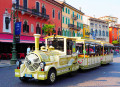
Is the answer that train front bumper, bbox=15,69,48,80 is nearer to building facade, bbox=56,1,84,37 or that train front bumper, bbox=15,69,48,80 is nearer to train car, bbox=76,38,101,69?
train car, bbox=76,38,101,69

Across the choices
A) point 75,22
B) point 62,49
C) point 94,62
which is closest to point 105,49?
point 94,62

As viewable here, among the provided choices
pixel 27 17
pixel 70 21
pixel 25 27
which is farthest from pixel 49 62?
pixel 70 21

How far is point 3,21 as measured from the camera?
886 inches

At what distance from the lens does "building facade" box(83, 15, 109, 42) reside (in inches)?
2099

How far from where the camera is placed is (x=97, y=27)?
191 feet

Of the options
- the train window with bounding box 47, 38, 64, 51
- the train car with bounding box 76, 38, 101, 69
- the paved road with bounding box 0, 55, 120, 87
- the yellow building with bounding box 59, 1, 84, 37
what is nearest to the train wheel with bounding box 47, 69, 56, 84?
the paved road with bounding box 0, 55, 120, 87

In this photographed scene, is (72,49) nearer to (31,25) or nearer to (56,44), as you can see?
(56,44)

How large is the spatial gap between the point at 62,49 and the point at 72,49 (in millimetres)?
1038

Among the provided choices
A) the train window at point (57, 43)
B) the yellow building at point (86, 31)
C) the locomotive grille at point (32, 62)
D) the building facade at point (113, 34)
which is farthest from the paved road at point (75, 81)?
the building facade at point (113, 34)

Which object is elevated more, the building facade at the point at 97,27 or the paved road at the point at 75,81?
the building facade at the point at 97,27

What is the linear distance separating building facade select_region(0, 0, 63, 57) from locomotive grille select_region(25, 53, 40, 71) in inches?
535

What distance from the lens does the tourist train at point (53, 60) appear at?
7.26m

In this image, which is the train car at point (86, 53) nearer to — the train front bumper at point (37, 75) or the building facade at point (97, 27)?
the train front bumper at point (37, 75)

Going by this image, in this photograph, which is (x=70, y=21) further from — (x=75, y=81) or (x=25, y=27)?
(x=75, y=81)
